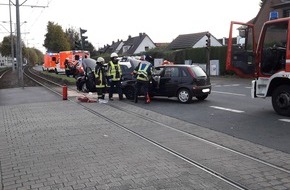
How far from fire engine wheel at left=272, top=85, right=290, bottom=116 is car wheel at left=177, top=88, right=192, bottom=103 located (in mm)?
3744

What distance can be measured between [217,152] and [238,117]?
4.18 m

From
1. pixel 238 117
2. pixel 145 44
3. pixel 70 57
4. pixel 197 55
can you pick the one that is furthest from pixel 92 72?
pixel 145 44

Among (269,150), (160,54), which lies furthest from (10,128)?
(160,54)

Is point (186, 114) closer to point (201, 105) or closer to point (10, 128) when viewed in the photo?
point (201, 105)

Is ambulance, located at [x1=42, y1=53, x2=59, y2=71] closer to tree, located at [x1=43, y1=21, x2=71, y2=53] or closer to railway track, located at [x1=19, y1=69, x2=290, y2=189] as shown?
tree, located at [x1=43, y1=21, x2=71, y2=53]

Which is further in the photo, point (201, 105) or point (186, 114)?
point (201, 105)

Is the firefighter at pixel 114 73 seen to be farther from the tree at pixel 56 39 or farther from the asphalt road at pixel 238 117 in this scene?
the tree at pixel 56 39

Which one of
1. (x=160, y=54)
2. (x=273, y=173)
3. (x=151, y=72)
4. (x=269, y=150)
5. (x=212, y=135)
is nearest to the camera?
(x=273, y=173)

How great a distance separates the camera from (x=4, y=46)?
327 feet

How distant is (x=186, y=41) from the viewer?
60062 millimetres

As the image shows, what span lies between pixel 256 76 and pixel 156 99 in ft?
18.1

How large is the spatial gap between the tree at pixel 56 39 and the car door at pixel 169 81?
5823 centimetres

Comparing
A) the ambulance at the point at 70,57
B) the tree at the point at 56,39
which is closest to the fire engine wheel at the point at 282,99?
the ambulance at the point at 70,57

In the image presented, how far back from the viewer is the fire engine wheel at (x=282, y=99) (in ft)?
34.6
